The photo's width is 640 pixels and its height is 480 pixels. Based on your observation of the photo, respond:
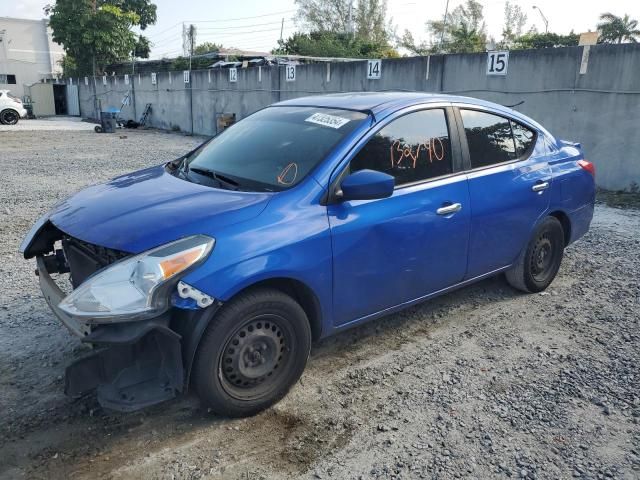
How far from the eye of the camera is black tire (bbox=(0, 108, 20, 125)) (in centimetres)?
2595

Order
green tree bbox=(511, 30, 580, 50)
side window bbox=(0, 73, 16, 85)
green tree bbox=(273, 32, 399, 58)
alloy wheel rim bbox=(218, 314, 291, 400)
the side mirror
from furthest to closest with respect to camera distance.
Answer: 1. side window bbox=(0, 73, 16, 85)
2. green tree bbox=(273, 32, 399, 58)
3. green tree bbox=(511, 30, 580, 50)
4. the side mirror
5. alloy wheel rim bbox=(218, 314, 291, 400)

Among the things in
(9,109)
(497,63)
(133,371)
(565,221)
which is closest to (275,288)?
(133,371)

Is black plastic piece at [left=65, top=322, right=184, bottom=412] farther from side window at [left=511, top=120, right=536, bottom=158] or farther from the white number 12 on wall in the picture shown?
the white number 12 on wall

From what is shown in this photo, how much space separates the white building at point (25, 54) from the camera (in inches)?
2000

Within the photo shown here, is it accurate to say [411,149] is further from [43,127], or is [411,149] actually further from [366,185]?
[43,127]

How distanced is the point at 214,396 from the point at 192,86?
862 inches

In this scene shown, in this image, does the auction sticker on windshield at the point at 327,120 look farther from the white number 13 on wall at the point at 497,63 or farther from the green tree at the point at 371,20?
the green tree at the point at 371,20

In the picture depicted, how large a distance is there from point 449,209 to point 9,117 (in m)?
28.3

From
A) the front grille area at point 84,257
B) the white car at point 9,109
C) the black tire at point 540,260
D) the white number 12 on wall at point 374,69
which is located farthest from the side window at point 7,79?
the black tire at point 540,260

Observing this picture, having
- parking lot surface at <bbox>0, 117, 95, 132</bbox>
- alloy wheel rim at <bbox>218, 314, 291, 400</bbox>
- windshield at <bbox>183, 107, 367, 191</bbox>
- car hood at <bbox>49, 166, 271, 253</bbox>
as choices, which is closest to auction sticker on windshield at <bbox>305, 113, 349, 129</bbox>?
windshield at <bbox>183, 107, 367, 191</bbox>

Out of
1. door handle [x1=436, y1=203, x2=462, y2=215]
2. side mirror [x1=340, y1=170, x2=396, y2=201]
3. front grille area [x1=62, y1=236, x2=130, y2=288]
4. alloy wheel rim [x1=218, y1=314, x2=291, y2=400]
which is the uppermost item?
side mirror [x1=340, y1=170, x2=396, y2=201]

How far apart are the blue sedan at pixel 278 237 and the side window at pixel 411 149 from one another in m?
0.01

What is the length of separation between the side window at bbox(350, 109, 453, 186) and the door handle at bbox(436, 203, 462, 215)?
236mm

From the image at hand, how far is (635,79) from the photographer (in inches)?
346
